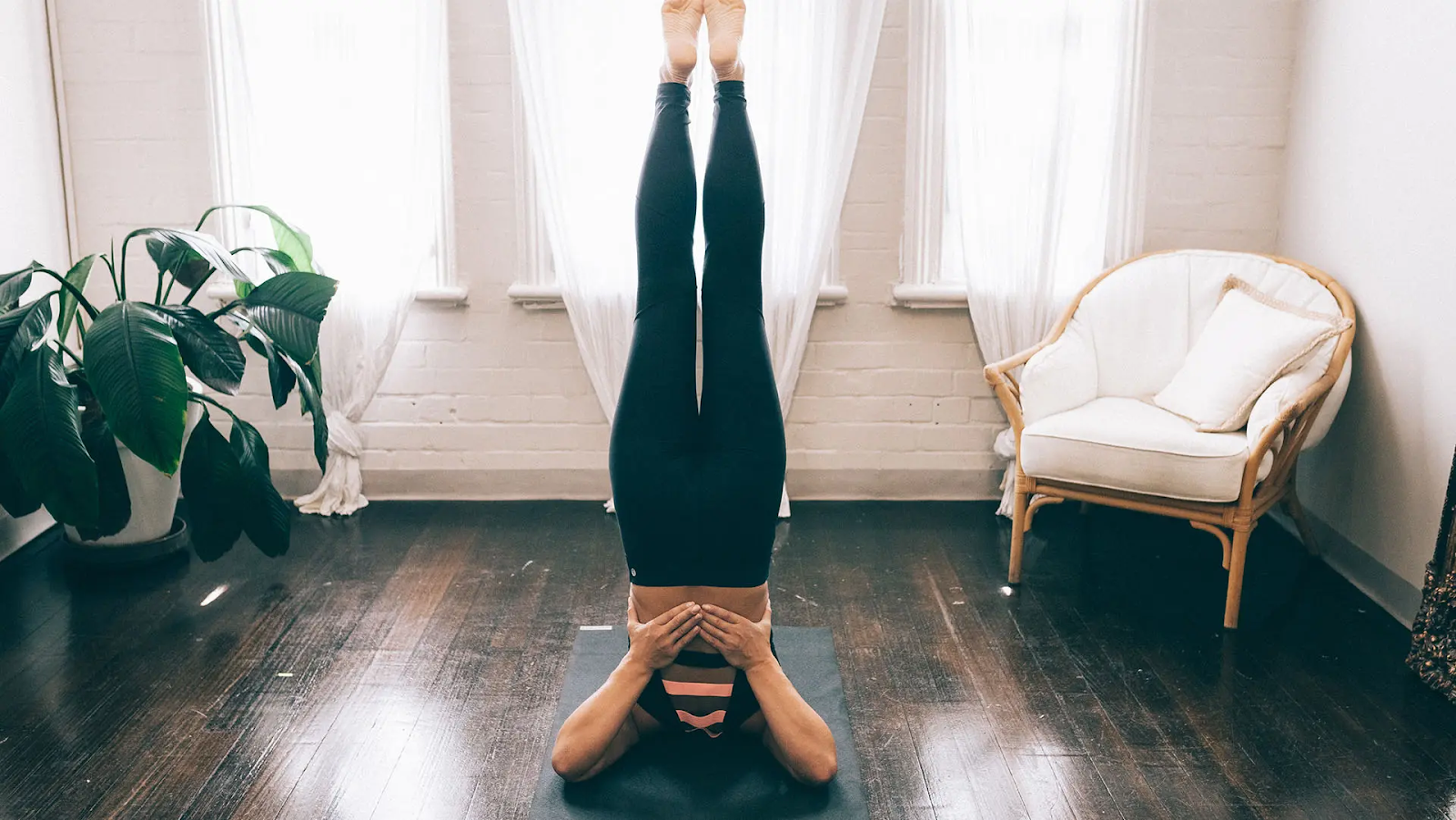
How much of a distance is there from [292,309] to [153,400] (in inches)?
A: 22.6

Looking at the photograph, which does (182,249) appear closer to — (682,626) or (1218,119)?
(682,626)

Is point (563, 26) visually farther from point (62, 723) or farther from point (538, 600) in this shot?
point (62, 723)

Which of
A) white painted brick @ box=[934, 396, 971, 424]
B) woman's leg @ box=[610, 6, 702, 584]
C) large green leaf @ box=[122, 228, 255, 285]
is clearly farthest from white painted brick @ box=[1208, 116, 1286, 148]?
large green leaf @ box=[122, 228, 255, 285]

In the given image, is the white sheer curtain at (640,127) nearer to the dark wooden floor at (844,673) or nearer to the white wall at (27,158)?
the dark wooden floor at (844,673)

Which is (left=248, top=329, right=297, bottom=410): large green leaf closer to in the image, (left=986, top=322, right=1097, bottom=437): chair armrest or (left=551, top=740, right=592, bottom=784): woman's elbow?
(left=551, top=740, right=592, bottom=784): woman's elbow

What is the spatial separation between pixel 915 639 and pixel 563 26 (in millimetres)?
2257

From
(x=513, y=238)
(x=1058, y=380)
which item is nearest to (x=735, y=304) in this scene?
(x=1058, y=380)

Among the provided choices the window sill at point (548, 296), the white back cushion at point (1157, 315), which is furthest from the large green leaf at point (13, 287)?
the white back cushion at point (1157, 315)

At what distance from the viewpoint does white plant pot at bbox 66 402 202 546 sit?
123 inches

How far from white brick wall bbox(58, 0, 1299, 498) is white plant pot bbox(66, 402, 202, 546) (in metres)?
0.67

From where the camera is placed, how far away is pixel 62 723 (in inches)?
90.2

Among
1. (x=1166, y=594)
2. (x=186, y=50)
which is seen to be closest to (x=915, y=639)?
(x=1166, y=594)

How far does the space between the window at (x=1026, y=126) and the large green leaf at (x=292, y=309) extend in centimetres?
193

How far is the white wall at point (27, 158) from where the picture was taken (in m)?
3.25
